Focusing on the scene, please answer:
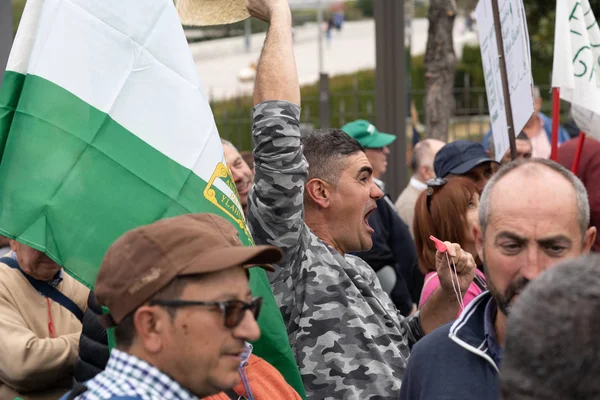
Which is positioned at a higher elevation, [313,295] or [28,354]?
[313,295]

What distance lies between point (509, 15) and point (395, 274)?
2.59 meters

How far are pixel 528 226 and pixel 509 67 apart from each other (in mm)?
2007

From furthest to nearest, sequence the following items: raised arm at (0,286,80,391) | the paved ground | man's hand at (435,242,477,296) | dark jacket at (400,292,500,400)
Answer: the paved ground, raised arm at (0,286,80,391), man's hand at (435,242,477,296), dark jacket at (400,292,500,400)

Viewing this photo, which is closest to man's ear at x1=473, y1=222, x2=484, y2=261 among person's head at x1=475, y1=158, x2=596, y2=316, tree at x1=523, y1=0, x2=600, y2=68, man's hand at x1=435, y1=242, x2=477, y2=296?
person's head at x1=475, y1=158, x2=596, y2=316

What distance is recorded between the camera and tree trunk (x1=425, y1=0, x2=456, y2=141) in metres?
9.24

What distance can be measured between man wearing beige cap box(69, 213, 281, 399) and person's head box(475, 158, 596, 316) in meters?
0.72

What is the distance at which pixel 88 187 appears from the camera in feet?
9.71

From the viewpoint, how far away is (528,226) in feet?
8.20

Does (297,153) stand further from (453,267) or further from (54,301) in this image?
(54,301)

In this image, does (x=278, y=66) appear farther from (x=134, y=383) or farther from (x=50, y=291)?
(x=50, y=291)

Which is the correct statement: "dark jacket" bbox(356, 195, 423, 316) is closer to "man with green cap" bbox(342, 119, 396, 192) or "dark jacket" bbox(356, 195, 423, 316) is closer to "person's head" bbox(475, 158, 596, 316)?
"man with green cap" bbox(342, 119, 396, 192)

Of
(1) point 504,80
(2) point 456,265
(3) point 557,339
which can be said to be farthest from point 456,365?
(1) point 504,80

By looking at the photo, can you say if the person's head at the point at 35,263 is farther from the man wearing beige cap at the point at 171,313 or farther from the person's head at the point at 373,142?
the person's head at the point at 373,142

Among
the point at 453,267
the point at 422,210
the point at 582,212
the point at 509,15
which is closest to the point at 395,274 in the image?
the point at 422,210
